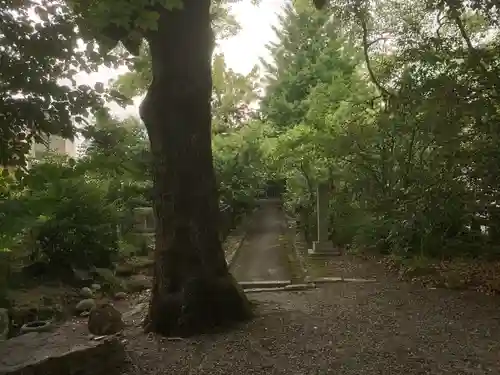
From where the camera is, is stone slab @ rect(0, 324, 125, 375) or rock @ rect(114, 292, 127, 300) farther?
rock @ rect(114, 292, 127, 300)

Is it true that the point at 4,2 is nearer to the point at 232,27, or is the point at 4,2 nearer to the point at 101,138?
the point at 101,138

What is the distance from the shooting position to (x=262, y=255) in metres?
10.5

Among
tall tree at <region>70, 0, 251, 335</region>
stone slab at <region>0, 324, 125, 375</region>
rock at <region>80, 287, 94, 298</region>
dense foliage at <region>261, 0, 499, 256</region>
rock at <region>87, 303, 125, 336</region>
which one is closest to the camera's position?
stone slab at <region>0, 324, 125, 375</region>

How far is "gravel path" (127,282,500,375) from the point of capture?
155 inches

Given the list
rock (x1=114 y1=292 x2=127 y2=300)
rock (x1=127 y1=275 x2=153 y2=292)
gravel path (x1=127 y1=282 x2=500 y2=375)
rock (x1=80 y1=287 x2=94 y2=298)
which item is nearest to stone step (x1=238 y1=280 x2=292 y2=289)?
gravel path (x1=127 y1=282 x2=500 y2=375)

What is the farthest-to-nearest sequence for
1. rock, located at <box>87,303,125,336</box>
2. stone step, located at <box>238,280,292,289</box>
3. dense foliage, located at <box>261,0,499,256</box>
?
stone step, located at <box>238,280,292,289</box> < dense foliage, located at <box>261,0,499,256</box> < rock, located at <box>87,303,125,336</box>

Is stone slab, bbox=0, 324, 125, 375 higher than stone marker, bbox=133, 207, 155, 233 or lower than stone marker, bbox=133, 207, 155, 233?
lower

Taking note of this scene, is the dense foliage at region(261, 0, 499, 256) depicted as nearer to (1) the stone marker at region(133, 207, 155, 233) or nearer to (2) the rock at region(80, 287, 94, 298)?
(1) the stone marker at region(133, 207, 155, 233)

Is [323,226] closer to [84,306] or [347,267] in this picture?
[347,267]

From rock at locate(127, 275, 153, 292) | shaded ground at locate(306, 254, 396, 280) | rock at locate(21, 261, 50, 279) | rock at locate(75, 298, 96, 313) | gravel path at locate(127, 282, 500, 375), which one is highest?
rock at locate(21, 261, 50, 279)

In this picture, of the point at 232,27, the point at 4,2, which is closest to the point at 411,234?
the point at 232,27

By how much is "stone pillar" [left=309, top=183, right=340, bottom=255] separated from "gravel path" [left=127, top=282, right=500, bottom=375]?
4069mm

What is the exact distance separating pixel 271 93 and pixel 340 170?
9066 millimetres

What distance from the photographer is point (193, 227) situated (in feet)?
16.4
